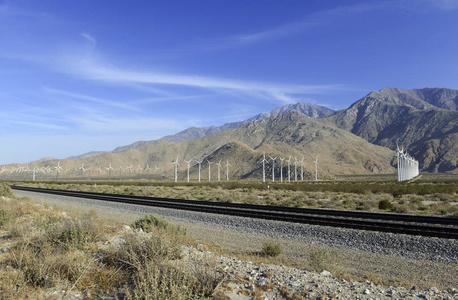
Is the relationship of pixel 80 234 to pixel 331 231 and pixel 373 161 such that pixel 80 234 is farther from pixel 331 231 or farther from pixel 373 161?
pixel 373 161

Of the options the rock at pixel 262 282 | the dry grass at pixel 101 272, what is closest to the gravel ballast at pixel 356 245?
the rock at pixel 262 282

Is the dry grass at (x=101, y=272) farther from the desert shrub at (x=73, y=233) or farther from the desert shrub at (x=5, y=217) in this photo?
the desert shrub at (x=5, y=217)

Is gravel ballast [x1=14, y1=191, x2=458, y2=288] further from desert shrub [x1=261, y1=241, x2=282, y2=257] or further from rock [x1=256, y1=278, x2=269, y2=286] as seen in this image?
rock [x1=256, y1=278, x2=269, y2=286]

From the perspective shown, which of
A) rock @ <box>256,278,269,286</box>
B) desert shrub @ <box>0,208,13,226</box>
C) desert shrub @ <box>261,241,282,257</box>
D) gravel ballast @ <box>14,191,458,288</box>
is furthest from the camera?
desert shrub @ <box>0,208,13,226</box>

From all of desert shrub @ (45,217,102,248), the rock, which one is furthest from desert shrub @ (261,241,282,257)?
desert shrub @ (45,217,102,248)

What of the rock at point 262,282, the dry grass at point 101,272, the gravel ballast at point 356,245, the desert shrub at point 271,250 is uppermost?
the dry grass at point 101,272

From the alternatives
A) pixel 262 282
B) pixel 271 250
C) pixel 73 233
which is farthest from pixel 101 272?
pixel 271 250

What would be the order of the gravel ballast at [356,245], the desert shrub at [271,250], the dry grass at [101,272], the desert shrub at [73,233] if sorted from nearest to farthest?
the dry grass at [101,272] → the desert shrub at [73,233] → the gravel ballast at [356,245] → the desert shrub at [271,250]

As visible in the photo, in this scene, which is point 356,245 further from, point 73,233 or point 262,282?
point 73,233

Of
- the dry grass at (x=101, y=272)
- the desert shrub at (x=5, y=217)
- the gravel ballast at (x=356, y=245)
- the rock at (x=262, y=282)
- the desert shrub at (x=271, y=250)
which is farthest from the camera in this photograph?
the desert shrub at (x=5, y=217)

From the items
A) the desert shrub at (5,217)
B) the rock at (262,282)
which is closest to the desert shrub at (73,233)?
the desert shrub at (5,217)

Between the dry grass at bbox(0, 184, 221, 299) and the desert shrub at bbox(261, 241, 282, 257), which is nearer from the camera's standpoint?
the dry grass at bbox(0, 184, 221, 299)

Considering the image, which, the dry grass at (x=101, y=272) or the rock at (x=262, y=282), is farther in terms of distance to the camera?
the rock at (x=262, y=282)

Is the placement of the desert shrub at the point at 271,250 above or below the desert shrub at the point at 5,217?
below
